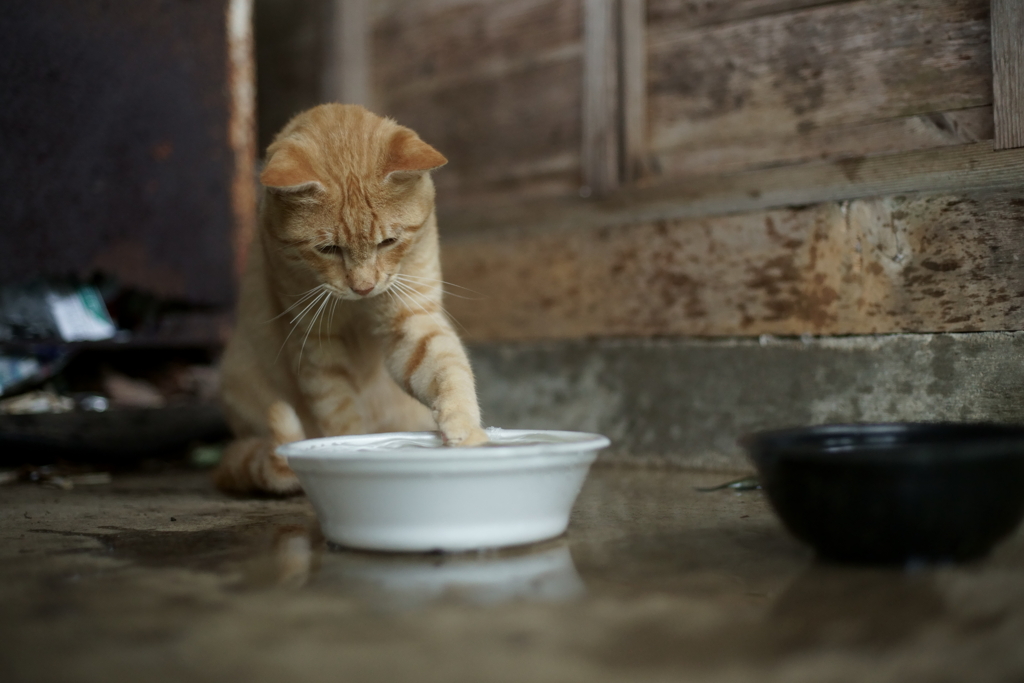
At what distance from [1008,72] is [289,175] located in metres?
1.66

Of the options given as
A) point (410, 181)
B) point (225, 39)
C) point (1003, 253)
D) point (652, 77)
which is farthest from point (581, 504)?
point (225, 39)

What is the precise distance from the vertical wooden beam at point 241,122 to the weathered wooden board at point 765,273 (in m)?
0.81

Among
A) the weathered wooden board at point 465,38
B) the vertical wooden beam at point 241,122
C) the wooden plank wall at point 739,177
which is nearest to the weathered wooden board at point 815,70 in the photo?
the wooden plank wall at point 739,177

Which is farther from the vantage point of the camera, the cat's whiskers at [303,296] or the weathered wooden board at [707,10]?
the weathered wooden board at [707,10]

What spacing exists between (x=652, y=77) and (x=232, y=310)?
5.82 ft

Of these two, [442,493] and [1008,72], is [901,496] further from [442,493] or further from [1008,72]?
[1008,72]

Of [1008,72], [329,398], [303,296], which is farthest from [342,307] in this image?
[1008,72]

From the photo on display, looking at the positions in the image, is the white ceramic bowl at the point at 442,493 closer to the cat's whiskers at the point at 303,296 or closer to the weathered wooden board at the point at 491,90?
the cat's whiskers at the point at 303,296

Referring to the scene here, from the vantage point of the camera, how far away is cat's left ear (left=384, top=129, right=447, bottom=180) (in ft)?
5.52

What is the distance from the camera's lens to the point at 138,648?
0.92 m

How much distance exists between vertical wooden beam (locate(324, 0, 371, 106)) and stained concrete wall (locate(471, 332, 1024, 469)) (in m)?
1.34

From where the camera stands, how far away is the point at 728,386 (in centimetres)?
227

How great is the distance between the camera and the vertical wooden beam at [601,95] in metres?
2.55

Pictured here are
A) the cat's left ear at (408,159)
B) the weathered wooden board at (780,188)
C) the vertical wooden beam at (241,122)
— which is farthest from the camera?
the vertical wooden beam at (241,122)
